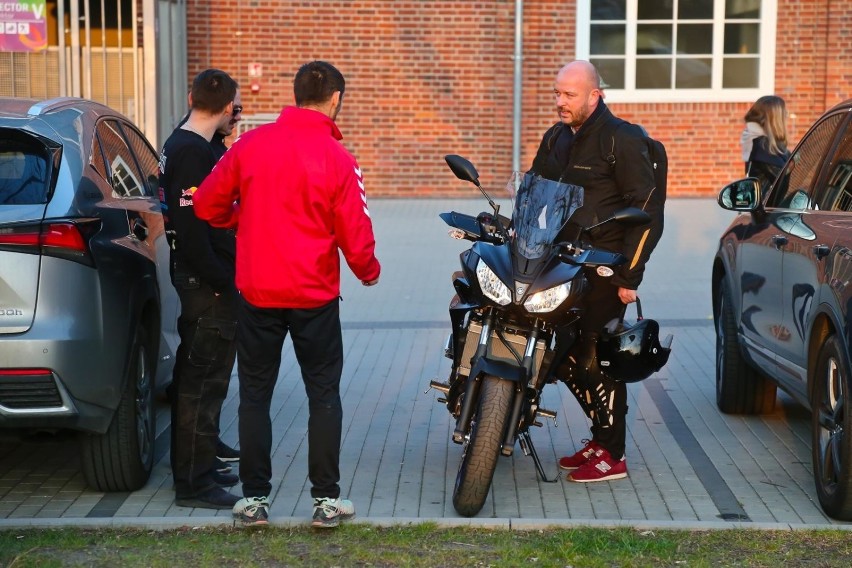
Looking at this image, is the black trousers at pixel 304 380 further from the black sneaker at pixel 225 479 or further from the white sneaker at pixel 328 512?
the black sneaker at pixel 225 479

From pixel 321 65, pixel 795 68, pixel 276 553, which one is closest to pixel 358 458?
pixel 276 553

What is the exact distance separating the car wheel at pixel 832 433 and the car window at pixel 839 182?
2.28ft

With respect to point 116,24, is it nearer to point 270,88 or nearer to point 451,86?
point 270,88

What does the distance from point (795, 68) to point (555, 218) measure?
14.2 m

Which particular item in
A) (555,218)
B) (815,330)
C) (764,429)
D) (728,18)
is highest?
(728,18)

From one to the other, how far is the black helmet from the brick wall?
40.8 ft

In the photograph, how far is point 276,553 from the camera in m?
5.00

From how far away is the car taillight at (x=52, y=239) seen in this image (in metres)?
5.20

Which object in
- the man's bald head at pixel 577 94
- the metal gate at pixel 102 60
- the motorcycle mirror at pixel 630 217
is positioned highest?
the metal gate at pixel 102 60

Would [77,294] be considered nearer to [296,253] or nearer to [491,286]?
[296,253]

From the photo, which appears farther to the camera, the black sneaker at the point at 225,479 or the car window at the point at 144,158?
the car window at the point at 144,158

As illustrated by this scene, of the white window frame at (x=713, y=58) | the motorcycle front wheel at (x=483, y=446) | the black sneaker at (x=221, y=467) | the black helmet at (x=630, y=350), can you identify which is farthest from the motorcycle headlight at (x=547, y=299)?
the white window frame at (x=713, y=58)

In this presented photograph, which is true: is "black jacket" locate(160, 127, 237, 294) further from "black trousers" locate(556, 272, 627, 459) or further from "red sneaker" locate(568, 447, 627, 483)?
"red sneaker" locate(568, 447, 627, 483)

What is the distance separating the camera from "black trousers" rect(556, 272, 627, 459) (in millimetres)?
6074
